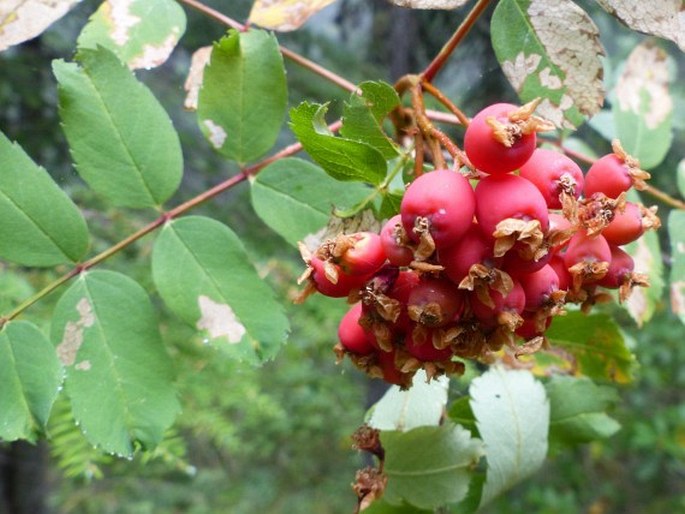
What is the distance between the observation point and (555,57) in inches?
32.1

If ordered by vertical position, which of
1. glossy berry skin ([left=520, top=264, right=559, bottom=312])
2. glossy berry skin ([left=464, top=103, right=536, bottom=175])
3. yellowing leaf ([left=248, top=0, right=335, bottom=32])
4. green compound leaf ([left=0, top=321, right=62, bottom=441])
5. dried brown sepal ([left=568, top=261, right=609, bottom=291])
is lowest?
green compound leaf ([left=0, top=321, right=62, bottom=441])

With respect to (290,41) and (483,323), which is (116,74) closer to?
(483,323)

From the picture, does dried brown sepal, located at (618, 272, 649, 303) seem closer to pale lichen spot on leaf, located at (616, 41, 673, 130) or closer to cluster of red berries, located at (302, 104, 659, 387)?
cluster of red berries, located at (302, 104, 659, 387)

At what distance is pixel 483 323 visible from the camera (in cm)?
62

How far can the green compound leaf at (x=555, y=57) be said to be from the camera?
806mm

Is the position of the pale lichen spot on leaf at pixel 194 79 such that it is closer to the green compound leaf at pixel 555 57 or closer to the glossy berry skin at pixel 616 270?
the green compound leaf at pixel 555 57

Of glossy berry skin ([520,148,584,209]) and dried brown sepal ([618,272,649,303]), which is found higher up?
glossy berry skin ([520,148,584,209])

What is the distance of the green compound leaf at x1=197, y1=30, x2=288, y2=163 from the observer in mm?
880

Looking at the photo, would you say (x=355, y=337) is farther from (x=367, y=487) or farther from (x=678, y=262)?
(x=678, y=262)

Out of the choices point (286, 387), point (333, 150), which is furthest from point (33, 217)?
point (286, 387)

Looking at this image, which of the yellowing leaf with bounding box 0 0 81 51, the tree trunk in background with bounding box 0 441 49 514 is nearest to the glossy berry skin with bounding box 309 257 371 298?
the yellowing leaf with bounding box 0 0 81 51

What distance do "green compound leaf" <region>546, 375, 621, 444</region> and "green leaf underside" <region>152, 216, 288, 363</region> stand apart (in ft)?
1.27

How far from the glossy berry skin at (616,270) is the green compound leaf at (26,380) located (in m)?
0.54

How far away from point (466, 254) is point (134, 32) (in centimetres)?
53
